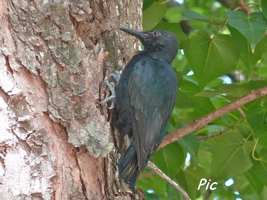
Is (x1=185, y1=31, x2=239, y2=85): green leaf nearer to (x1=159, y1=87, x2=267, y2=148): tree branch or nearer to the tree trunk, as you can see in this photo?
(x1=159, y1=87, x2=267, y2=148): tree branch

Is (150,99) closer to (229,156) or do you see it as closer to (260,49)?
(229,156)

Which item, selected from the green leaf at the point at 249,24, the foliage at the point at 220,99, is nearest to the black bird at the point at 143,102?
the foliage at the point at 220,99

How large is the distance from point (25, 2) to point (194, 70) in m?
0.86

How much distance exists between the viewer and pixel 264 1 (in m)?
3.13

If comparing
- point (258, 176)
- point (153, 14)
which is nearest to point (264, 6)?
point (153, 14)

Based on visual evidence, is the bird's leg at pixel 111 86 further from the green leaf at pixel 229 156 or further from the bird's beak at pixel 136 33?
the green leaf at pixel 229 156

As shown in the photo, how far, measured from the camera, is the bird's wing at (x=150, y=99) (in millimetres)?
3172

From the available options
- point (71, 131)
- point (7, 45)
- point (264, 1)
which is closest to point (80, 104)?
point (71, 131)

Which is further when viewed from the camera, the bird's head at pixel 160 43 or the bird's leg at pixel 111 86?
the bird's head at pixel 160 43

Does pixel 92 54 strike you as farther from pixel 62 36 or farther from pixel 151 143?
pixel 151 143

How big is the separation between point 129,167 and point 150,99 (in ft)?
1.38

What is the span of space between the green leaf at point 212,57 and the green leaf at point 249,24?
0.25 m

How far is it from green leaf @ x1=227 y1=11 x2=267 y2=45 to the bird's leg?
22.0 inches

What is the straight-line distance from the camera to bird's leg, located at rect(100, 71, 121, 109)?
3086 millimetres
